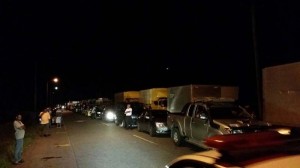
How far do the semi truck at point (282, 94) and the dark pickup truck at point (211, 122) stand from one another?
1300 mm

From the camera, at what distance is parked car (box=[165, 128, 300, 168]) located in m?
2.66

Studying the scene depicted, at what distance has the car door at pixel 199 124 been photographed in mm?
14108

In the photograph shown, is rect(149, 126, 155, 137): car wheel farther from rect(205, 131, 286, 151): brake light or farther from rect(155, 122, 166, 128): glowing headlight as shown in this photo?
rect(205, 131, 286, 151): brake light

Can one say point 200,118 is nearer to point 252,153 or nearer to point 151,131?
point 151,131

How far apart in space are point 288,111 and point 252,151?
12443mm

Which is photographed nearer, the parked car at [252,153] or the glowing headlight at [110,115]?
the parked car at [252,153]

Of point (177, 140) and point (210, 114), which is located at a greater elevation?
point (210, 114)

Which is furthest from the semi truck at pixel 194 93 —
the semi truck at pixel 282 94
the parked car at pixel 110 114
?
the parked car at pixel 110 114

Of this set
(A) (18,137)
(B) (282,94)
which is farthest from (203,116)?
(A) (18,137)

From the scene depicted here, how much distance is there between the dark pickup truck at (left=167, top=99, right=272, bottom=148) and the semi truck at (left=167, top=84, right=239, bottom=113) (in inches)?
308

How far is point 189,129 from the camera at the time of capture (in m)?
15.5

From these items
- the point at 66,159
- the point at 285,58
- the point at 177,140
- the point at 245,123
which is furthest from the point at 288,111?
the point at 285,58

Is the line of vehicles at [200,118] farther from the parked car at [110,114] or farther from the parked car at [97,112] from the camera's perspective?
the parked car at [97,112]

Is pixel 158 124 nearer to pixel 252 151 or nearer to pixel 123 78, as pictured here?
pixel 252 151
